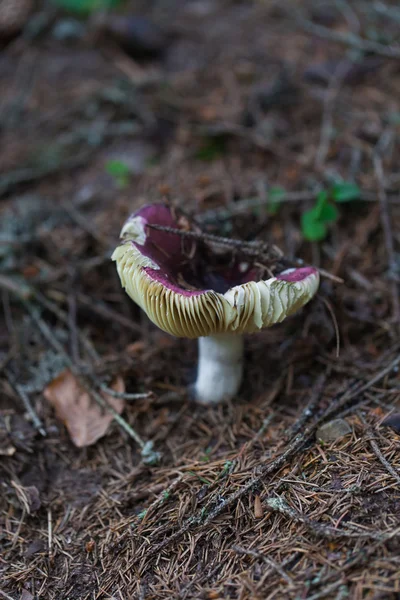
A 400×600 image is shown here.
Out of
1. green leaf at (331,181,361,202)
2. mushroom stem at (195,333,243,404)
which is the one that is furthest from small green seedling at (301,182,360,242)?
mushroom stem at (195,333,243,404)

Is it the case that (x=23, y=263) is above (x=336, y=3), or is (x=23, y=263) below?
below

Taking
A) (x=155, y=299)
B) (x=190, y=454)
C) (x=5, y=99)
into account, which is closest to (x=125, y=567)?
(x=190, y=454)

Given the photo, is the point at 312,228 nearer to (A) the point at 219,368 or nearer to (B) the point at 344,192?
(B) the point at 344,192

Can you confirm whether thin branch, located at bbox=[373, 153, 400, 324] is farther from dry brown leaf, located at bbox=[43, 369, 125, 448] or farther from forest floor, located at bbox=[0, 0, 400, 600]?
dry brown leaf, located at bbox=[43, 369, 125, 448]

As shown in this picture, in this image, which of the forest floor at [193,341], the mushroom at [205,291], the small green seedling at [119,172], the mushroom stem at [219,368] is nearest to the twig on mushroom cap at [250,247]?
the mushroom at [205,291]

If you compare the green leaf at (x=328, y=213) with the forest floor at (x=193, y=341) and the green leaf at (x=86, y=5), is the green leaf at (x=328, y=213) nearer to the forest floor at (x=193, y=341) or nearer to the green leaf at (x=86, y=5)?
the forest floor at (x=193, y=341)

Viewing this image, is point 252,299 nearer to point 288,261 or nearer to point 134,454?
point 288,261
